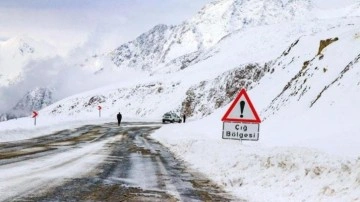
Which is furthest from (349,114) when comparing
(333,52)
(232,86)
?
(232,86)

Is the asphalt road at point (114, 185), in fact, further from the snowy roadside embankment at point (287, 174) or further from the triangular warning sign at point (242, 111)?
the triangular warning sign at point (242, 111)

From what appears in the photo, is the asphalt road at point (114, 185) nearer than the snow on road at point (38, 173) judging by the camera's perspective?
Yes

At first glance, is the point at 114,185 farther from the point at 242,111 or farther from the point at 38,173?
the point at 242,111

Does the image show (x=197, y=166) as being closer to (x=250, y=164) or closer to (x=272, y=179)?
(x=250, y=164)

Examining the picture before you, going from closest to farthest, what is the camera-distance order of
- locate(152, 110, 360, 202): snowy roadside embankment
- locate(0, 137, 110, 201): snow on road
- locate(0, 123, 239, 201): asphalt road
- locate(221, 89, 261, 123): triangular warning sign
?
locate(152, 110, 360, 202): snowy roadside embankment < locate(0, 123, 239, 201): asphalt road < locate(0, 137, 110, 201): snow on road < locate(221, 89, 261, 123): triangular warning sign

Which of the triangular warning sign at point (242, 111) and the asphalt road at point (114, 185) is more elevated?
the triangular warning sign at point (242, 111)

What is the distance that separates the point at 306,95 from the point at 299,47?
2257cm

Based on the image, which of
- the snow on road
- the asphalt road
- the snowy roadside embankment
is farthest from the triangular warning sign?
the snow on road

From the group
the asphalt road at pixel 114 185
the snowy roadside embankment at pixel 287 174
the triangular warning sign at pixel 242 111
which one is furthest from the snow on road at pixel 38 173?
the triangular warning sign at pixel 242 111

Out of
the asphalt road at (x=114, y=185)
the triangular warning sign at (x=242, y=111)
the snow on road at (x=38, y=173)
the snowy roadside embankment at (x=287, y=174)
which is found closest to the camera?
the snowy roadside embankment at (x=287, y=174)

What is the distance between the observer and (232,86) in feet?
311

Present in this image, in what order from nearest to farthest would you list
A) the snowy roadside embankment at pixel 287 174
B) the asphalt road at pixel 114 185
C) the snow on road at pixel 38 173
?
the snowy roadside embankment at pixel 287 174, the asphalt road at pixel 114 185, the snow on road at pixel 38 173

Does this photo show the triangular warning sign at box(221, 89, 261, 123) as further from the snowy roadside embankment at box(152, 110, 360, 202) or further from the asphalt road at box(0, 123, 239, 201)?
the asphalt road at box(0, 123, 239, 201)

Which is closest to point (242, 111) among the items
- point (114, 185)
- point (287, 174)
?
point (287, 174)
